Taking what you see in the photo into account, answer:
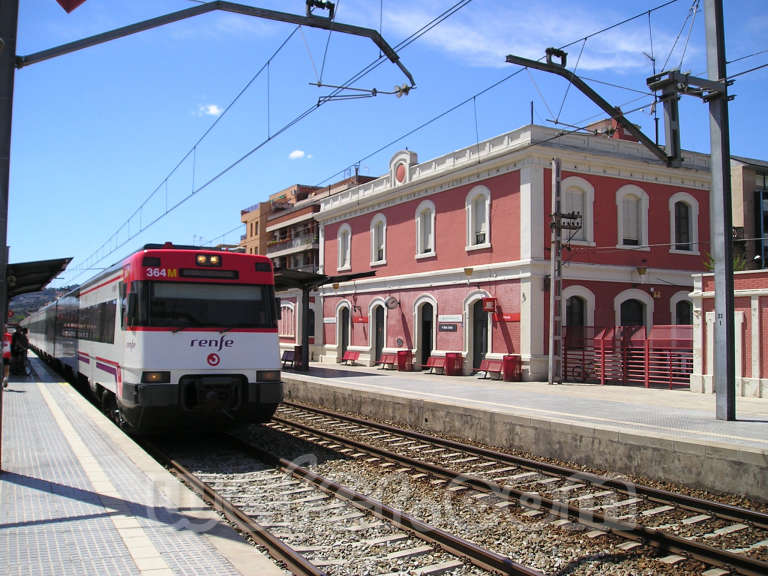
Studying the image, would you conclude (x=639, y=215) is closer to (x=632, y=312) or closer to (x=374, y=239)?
(x=632, y=312)

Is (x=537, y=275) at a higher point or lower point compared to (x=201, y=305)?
higher

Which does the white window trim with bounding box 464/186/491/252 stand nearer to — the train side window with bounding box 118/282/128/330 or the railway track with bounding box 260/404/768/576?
the railway track with bounding box 260/404/768/576

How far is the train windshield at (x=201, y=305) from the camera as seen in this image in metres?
9.80

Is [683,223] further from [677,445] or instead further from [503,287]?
[677,445]

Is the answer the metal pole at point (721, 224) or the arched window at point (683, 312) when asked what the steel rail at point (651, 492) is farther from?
the arched window at point (683, 312)

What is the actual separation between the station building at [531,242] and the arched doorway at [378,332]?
3.55ft

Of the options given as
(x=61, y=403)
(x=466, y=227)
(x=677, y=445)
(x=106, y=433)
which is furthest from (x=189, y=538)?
(x=466, y=227)

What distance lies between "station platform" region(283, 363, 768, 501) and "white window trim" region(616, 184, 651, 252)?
6623 mm

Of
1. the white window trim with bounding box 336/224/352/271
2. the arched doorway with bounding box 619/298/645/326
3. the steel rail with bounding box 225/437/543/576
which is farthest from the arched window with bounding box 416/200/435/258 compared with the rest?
the steel rail with bounding box 225/437/543/576

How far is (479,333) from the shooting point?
24438 millimetres

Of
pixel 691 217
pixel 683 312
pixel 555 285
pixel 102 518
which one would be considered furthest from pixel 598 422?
pixel 691 217

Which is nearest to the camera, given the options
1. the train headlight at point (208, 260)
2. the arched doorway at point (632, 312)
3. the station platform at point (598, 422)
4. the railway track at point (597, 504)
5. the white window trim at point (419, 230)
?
the railway track at point (597, 504)

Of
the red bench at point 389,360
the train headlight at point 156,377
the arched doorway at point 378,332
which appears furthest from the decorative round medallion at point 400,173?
the train headlight at point 156,377

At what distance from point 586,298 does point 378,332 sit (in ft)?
33.9
